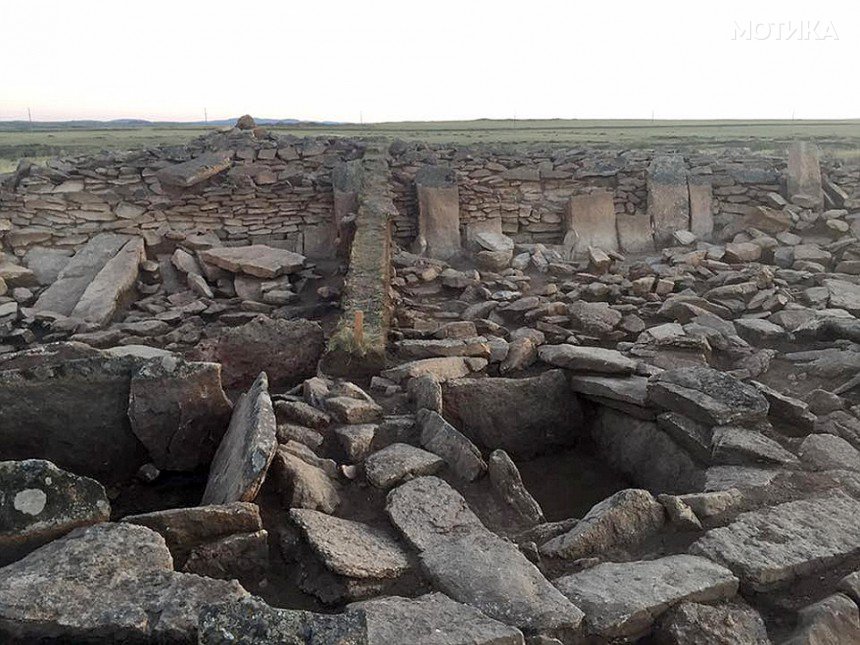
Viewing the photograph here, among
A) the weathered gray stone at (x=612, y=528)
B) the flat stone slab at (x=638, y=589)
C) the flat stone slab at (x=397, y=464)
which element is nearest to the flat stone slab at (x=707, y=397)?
the weathered gray stone at (x=612, y=528)

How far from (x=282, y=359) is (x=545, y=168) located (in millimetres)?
7238

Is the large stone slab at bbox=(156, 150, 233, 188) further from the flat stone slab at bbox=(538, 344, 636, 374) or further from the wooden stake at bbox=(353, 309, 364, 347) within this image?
the flat stone slab at bbox=(538, 344, 636, 374)

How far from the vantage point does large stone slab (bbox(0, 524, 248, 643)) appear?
2.68 meters

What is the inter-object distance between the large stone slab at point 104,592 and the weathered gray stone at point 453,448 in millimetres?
2073

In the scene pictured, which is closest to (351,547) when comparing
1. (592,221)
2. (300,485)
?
(300,485)

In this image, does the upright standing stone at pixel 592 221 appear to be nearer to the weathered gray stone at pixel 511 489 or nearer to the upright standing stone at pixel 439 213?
the upright standing stone at pixel 439 213

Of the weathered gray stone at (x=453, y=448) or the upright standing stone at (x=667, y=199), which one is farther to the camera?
the upright standing stone at (x=667, y=199)

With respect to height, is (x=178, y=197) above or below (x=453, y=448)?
above

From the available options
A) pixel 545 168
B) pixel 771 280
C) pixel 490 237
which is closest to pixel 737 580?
pixel 771 280

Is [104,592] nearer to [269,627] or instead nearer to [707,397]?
[269,627]

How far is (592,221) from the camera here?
11.5 meters

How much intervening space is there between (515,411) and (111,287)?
6016 mm

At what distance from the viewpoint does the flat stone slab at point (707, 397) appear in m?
5.07

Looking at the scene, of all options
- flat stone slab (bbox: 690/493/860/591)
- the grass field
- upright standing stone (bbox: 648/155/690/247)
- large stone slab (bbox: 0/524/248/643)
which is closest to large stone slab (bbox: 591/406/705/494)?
flat stone slab (bbox: 690/493/860/591)
